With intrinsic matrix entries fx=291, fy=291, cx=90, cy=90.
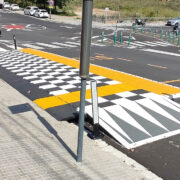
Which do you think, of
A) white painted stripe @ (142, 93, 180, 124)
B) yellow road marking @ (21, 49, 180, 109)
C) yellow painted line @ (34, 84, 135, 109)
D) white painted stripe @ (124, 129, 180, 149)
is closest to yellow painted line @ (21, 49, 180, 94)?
yellow road marking @ (21, 49, 180, 109)

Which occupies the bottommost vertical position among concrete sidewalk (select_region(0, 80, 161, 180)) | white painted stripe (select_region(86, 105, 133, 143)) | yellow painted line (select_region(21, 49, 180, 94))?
concrete sidewalk (select_region(0, 80, 161, 180))

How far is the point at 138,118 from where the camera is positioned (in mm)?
6773

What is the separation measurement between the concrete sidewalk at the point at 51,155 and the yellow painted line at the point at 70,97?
110 cm

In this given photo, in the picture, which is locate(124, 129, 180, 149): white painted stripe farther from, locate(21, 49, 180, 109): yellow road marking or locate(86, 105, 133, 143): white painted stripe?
locate(21, 49, 180, 109): yellow road marking

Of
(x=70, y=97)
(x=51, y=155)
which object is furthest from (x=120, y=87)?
(x=51, y=155)

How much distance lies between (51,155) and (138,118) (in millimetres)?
2547

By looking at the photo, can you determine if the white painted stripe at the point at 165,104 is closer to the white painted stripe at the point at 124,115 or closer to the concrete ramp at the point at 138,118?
the concrete ramp at the point at 138,118

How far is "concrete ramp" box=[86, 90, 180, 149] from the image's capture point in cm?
599

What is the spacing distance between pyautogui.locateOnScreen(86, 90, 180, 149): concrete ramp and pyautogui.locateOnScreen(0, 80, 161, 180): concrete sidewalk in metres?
0.55

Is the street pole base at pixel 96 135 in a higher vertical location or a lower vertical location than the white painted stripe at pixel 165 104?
lower

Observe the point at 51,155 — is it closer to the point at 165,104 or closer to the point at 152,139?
the point at 152,139

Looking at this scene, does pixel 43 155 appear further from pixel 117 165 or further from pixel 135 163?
pixel 135 163

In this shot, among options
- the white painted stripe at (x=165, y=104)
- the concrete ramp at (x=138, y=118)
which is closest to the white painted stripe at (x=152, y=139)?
the concrete ramp at (x=138, y=118)

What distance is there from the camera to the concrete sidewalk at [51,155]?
449 cm
